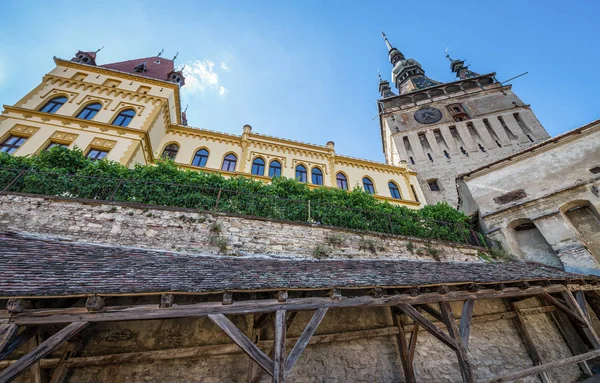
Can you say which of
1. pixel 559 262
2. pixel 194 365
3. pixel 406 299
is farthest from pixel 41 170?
pixel 559 262

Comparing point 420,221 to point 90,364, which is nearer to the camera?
point 90,364

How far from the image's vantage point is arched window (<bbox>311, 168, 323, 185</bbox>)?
16.9 metres

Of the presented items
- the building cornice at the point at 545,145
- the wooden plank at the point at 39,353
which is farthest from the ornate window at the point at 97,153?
the building cornice at the point at 545,145

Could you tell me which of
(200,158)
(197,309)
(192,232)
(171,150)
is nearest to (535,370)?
(197,309)

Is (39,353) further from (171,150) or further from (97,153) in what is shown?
(171,150)

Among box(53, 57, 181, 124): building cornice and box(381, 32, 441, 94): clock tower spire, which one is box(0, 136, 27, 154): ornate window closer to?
box(53, 57, 181, 124): building cornice

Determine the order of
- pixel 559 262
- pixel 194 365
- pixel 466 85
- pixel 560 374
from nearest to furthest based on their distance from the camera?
1. pixel 194 365
2. pixel 560 374
3. pixel 559 262
4. pixel 466 85

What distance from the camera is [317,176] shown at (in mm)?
17250

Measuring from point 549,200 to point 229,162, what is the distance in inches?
670

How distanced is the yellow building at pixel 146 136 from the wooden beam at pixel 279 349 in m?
12.2

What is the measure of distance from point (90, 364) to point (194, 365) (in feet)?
5.70

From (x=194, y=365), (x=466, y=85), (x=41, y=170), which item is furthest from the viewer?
(x=466, y=85)

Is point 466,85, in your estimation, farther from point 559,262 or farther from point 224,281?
point 224,281

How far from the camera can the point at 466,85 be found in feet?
91.1
